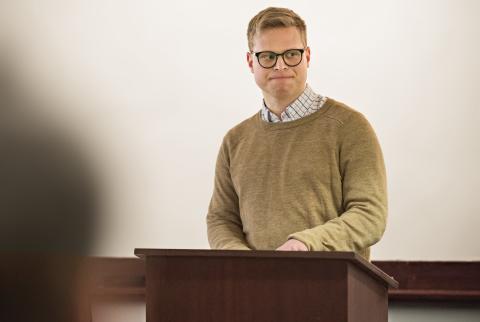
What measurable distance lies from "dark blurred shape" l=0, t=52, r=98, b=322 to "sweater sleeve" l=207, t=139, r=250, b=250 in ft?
6.78

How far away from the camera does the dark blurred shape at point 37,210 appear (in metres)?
0.67

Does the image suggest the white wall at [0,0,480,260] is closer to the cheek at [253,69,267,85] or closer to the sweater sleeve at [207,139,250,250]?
the sweater sleeve at [207,139,250,250]

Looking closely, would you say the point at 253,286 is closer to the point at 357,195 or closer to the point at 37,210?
the point at 357,195

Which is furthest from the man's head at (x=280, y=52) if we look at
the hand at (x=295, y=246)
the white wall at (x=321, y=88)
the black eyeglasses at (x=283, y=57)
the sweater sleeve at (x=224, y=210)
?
the white wall at (x=321, y=88)

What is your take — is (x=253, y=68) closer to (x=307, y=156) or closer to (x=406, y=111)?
(x=307, y=156)

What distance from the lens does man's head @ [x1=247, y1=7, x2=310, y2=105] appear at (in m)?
2.73

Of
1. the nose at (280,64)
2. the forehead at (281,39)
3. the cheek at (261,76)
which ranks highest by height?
the forehead at (281,39)

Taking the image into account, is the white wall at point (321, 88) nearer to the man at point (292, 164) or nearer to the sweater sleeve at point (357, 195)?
the man at point (292, 164)

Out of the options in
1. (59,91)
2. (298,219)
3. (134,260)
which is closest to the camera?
(59,91)

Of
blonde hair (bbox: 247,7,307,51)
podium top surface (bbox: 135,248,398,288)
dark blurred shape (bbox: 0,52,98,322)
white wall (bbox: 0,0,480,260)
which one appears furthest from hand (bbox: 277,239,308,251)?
white wall (bbox: 0,0,480,260)

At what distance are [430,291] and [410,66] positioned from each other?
108 cm

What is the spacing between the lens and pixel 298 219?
267cm

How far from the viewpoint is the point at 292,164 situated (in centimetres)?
274

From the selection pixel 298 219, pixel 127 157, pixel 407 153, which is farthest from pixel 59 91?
pixel 407 153
